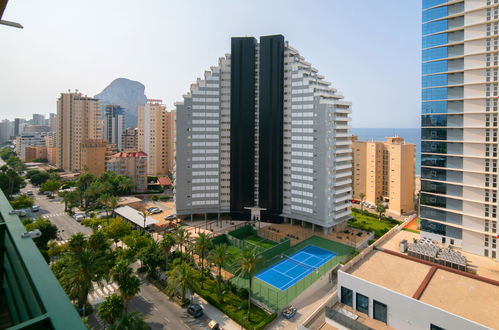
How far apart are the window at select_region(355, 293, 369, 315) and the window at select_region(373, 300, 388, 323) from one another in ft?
2.71

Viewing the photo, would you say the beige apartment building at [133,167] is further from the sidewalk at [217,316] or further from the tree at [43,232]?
the sidewalk at [217,316]

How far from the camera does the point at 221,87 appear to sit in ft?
222

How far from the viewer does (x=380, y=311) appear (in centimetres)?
2995

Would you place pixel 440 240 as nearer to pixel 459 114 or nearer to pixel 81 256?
pixel 459 114

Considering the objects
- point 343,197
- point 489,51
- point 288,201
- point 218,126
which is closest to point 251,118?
point 218,126

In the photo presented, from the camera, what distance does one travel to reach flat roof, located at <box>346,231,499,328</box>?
27234 mm

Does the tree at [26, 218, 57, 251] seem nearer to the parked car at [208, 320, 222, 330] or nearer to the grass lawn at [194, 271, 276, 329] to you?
the grass lawn at [194, 271, 276, 329]

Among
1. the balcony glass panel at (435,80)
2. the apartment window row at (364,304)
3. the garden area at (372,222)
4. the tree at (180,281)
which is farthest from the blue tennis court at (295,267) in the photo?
the balcony glass panel at (435,80)

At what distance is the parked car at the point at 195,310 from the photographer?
113ft

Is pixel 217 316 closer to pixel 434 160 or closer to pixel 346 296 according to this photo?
pixel 346 296

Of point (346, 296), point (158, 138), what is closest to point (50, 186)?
point (158, 138)

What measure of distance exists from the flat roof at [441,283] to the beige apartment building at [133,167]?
77.7 meters

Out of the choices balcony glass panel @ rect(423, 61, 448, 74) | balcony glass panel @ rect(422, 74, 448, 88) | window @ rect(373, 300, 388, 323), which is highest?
balcony glass panel @ rect(423, 61, 448, 74)

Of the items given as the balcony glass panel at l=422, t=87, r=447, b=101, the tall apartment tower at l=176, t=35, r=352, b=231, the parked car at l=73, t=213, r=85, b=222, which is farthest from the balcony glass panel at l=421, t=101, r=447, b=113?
the parked car at l=73, t=213, r=85, b=222
